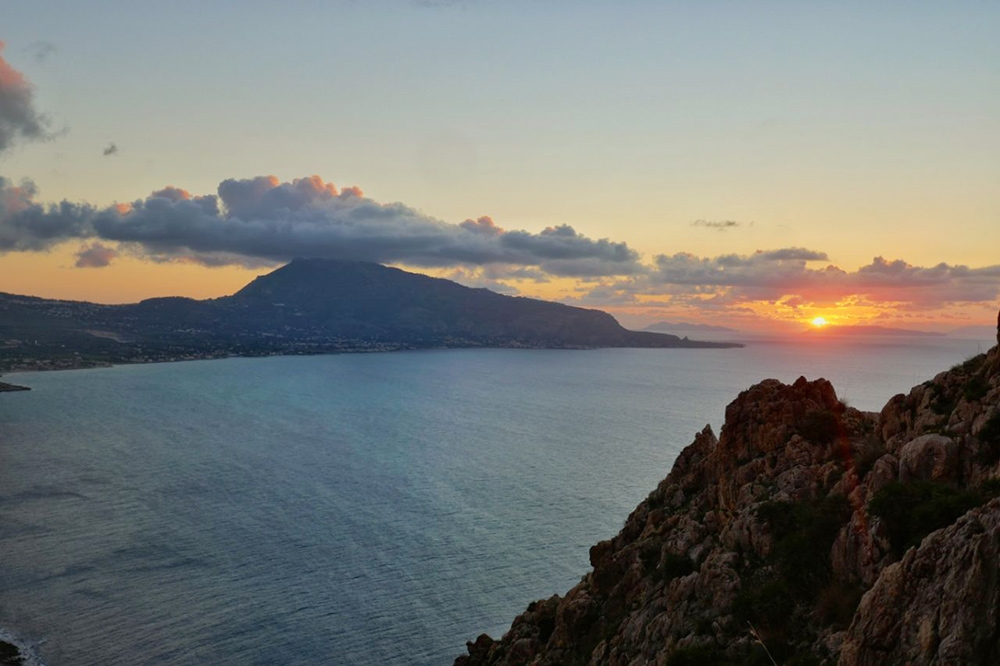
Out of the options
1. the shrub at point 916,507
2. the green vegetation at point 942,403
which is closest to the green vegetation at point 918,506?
the shrub at point 916,507

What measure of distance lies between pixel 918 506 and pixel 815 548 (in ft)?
18.0

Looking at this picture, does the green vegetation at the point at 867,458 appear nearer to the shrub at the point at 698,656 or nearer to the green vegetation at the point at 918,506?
the green vegetation at the point at 918,506

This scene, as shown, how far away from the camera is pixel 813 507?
27.3 m

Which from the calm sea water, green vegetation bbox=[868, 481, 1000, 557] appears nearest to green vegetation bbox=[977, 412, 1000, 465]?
green vegetation bbox=[868, 481, 1000, 557]

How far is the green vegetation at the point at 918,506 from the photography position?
66.1ft

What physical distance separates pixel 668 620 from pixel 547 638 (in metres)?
14.2

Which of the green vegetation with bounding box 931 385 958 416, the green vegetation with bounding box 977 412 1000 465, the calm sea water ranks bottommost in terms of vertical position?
the calm sea water

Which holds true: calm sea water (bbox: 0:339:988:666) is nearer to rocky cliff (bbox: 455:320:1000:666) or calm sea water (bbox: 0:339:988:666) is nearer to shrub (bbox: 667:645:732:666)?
rocky cliff (bbox: 455:320:1000:666)

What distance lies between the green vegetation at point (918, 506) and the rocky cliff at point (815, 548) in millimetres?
49

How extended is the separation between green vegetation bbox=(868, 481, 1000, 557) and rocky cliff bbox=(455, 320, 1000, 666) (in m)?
0.05

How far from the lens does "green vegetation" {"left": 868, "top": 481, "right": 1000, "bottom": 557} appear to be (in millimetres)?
20156

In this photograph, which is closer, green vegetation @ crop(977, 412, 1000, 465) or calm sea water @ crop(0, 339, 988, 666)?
green vegetation @ crop(977, 412, 1000, 465)

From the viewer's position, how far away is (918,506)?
2094cm

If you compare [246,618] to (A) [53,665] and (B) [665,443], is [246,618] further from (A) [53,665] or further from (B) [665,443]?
(B) [665,443]
